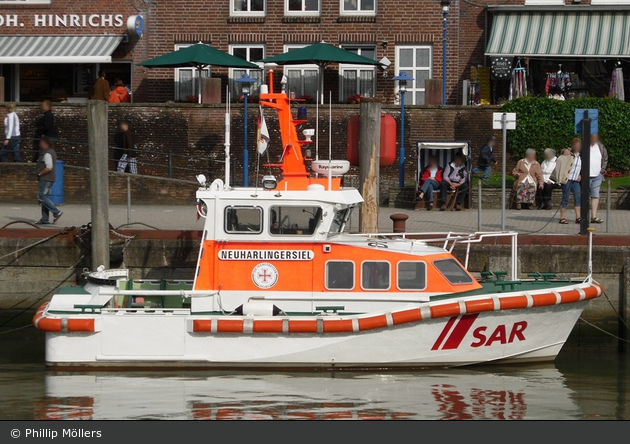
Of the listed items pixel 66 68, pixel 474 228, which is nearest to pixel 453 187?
pixel 474 228

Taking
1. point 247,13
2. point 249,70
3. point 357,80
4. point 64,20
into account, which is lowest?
point 357,80

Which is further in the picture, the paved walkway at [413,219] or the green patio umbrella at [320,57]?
the green patio umbrella at [320,57]

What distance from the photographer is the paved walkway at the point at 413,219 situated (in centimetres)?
1806

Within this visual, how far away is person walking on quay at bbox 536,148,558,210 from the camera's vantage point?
21297 millimetres

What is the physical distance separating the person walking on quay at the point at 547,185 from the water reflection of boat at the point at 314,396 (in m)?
7.66

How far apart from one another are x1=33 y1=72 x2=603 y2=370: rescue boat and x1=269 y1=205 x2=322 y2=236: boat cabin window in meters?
0.01

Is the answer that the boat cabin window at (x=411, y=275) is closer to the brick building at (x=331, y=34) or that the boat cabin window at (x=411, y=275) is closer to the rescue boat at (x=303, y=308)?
the rescue boat at (x=303, y=308)

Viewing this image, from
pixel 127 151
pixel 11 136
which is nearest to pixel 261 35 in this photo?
pixel 127 151

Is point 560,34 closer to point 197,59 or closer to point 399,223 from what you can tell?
point 197,59

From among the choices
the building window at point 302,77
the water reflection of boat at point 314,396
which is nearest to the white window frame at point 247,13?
the building window at point 302,77

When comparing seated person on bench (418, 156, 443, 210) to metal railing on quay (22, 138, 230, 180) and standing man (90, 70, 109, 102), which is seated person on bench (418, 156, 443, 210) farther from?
standing man (90, 70, 109, 102)

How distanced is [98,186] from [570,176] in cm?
792

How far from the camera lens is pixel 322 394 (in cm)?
1287

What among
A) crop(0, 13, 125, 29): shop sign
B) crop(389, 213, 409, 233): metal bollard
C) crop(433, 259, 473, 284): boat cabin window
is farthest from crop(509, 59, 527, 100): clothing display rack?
crop(433, 259, 473, 284): boat cabin window
